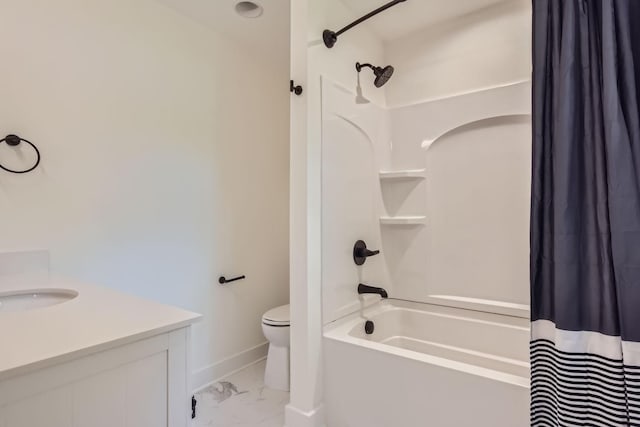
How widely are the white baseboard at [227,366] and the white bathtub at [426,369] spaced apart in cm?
96

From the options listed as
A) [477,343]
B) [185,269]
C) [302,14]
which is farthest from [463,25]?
[185,269]

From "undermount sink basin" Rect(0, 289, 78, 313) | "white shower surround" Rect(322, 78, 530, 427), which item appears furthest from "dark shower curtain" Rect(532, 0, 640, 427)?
"undermount sink basin" Rect(0, 289, 78, 313)

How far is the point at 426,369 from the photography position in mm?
1514

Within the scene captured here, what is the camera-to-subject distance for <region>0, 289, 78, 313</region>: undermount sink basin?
1.26 metres

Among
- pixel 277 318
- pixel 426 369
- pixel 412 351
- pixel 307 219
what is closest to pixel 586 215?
pixel 426 369

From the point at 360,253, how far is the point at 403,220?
41 centimetres

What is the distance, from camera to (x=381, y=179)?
2.40 m

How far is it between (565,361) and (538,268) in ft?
1.08

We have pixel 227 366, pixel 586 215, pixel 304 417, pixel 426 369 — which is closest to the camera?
pixel 586 215

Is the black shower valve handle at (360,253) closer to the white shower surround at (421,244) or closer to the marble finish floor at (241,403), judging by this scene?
the white shower surround at (421,244)

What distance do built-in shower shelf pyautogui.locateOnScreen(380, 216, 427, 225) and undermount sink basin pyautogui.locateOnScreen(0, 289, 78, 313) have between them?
178 cm

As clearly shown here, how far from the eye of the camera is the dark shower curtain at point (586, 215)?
1079 mm

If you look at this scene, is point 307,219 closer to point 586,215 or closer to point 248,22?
point 586,215

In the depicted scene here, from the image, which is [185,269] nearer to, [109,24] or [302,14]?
[109,24]
